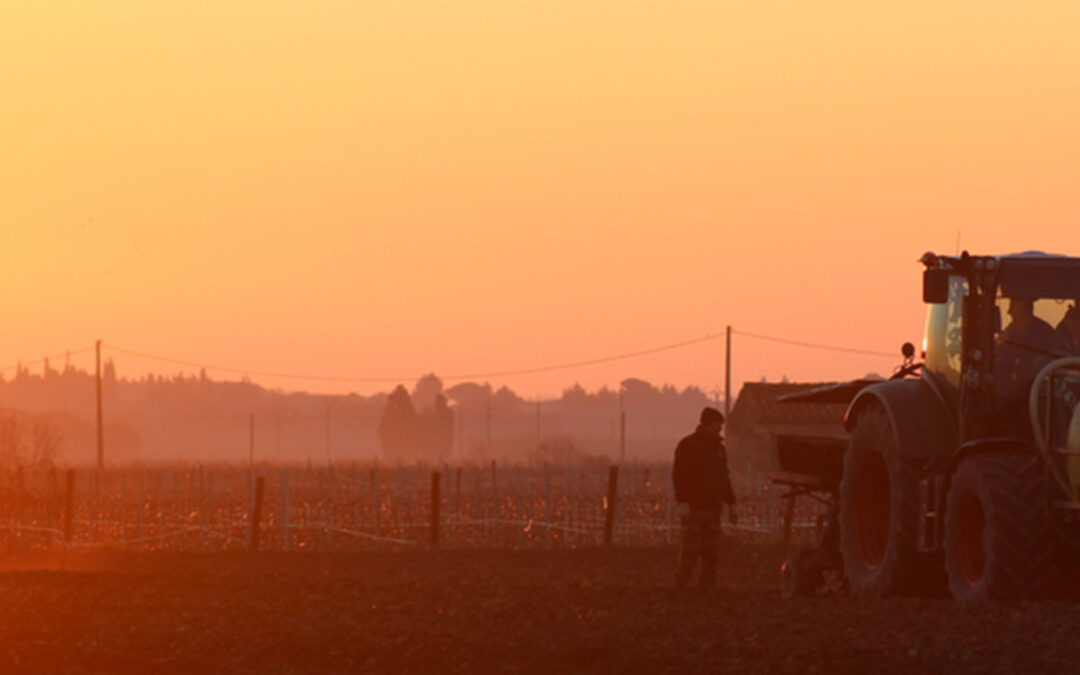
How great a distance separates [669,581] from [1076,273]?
9965 millimetres

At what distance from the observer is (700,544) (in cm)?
1766

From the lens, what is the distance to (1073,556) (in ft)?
44.0

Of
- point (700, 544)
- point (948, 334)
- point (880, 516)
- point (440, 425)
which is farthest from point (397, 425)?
point (948, 334)

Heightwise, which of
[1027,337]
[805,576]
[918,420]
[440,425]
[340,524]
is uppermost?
[1027,337]

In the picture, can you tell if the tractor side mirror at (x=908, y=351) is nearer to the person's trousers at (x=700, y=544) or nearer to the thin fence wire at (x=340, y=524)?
the person's trousers at (x=700, y=544)

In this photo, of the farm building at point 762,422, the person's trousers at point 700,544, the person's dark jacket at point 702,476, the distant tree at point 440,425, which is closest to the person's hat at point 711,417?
the person's dark jacket at point 702,476

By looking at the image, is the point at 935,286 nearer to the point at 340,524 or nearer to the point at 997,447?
the point at 997,447

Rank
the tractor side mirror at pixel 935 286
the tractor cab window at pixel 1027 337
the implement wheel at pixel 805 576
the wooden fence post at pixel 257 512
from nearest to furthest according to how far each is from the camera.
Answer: the tractor cab window at pixel 1027 337 < the tractor side mirror at pixel 935 286 < the implement wheel at pixel 805 576 < the wooden fence post at pixel 257 512

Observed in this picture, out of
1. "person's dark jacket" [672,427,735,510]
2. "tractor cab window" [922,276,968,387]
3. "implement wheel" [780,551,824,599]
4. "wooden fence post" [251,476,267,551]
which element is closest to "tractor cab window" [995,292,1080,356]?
"tractor cab window" [922,276,968,387]

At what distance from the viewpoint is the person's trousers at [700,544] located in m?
17.7

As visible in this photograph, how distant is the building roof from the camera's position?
71000 millimetres

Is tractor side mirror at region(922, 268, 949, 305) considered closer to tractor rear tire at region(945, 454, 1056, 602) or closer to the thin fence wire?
tractor rear tire at region(945, 454, 1056, 602)

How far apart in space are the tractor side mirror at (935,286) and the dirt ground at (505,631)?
→ 241 cm

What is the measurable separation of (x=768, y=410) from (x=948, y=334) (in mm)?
61023
